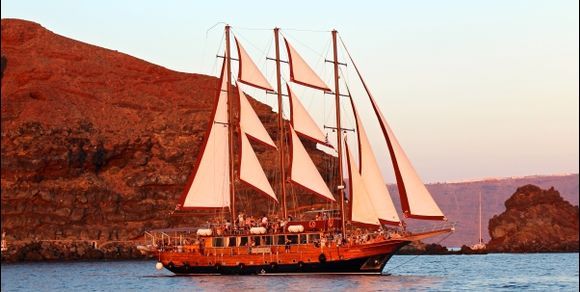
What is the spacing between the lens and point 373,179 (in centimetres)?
6259

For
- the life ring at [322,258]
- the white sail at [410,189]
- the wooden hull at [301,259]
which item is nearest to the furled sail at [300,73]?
the white sail at [410,189]

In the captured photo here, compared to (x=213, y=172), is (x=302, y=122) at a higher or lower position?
higher

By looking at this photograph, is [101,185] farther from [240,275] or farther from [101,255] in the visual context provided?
[240,275]

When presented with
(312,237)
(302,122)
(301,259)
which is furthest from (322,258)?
(302,122)

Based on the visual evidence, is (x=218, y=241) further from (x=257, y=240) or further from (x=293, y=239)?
(x=293, y=239)

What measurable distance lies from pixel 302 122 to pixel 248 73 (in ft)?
17.6

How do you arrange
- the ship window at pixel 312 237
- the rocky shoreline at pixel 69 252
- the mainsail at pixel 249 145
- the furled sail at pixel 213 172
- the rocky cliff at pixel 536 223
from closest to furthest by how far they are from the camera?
1. the ship window at pixel 312 237
2. the mainsail at pixel 249 145
3. the furled sail at pixel 213 172
4. the rocky shoreline at pixel 69 252
5. the rocky cliff at pixel 536 223

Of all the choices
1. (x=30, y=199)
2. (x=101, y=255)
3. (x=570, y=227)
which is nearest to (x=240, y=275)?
(x=101, y=255)

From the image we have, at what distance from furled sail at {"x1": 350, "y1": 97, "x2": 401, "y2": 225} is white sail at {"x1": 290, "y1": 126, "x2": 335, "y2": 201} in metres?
3.76

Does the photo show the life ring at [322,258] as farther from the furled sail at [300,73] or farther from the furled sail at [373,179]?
the furled sail at [300,73]

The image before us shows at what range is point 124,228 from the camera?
453ft

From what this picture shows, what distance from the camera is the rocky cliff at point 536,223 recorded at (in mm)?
164250

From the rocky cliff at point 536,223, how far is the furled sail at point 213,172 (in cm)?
10272

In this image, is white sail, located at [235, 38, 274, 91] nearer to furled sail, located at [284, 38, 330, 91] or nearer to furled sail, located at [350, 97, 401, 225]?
furled sail, located at [284, 38, 330, 91]
